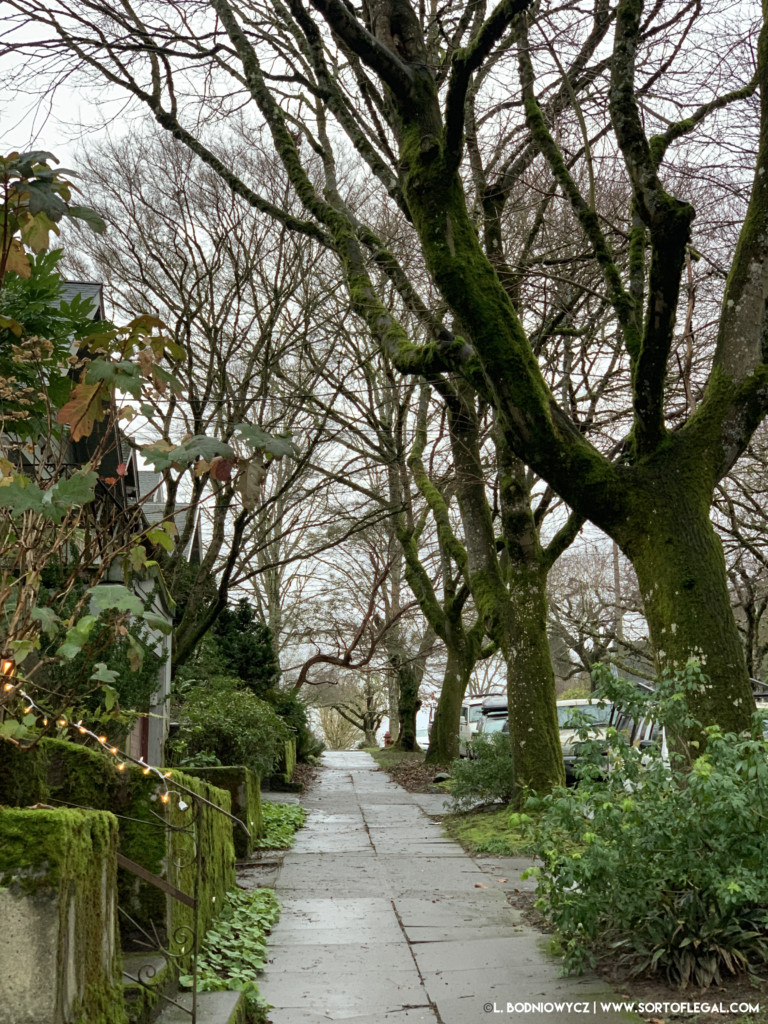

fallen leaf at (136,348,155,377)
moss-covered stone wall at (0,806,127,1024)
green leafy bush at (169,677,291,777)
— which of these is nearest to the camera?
moss-covered stone wall at (0,806,127,1024)

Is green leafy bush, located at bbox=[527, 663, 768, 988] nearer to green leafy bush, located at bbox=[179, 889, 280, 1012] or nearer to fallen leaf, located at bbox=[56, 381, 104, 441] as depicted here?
green leafy bush, located at bbox=[179, 889, 280, 1012]

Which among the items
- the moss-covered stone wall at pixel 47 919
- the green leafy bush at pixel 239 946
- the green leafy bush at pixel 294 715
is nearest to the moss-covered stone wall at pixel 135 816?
the green leafy bush at pixel 239 946

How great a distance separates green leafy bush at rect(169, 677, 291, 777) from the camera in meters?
11.1

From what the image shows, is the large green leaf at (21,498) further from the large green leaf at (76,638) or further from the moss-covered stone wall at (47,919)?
the moss-covered stone wall at (47,919)

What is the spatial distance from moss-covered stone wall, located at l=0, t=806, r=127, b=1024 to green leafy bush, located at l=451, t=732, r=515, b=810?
8.82m

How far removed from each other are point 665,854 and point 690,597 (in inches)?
72.6

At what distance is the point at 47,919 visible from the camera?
2398mm

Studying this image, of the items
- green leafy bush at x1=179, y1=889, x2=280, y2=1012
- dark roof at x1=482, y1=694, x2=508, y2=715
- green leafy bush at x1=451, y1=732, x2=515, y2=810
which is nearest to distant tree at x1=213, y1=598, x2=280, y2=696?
dark roof at x1=482, y1=694, x2=508, y2=715

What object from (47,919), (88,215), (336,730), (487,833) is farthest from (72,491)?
(336,730)

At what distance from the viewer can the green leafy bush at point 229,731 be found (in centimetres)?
1111

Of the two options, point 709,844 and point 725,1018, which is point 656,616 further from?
point 725,1018

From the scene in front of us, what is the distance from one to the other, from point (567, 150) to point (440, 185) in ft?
11.8

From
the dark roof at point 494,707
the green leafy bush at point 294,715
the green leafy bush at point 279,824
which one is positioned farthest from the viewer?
the dark roof at point 494,707

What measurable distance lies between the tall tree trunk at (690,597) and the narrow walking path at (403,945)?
1927 mm
